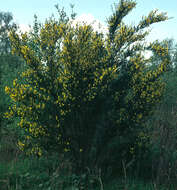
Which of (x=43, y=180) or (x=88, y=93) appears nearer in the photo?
(x=88, y=93)

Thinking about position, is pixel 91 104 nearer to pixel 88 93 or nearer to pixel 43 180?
pixel 88 93

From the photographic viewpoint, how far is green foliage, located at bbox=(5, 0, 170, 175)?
519cm

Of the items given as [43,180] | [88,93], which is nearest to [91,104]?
[88,93]

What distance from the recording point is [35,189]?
477 cm

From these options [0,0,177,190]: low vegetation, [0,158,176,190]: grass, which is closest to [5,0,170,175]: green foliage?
[0,0,177,190]: low vegetation

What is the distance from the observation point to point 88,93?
5168 millimetres

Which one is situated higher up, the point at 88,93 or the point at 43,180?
the point at 88,93

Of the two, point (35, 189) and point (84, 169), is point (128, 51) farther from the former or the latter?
point (35, 189)

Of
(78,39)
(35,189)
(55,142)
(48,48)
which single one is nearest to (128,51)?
(78,39)

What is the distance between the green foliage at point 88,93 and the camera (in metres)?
5.19

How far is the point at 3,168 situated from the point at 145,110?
3420 millimetres

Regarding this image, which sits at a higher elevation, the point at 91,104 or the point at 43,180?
the point at 91,104

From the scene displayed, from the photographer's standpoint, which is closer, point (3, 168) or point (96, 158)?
point (96, 158)

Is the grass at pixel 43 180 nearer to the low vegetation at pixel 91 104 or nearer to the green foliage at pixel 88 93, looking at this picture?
the low vegetation at pixel 91 104
